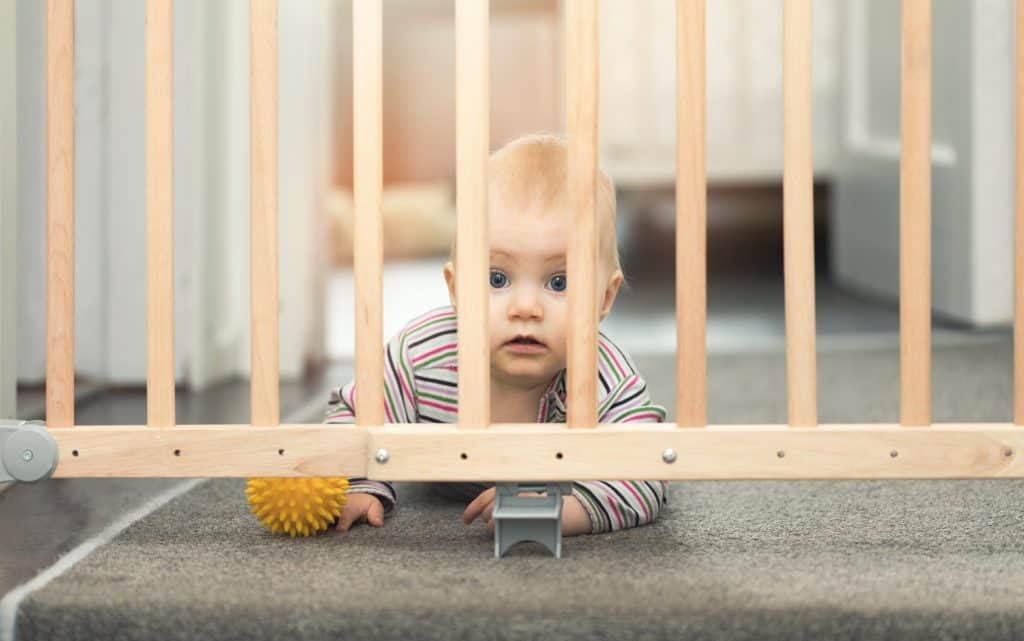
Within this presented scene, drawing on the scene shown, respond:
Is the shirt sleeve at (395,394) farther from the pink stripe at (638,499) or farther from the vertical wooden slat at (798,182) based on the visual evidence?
the vertical wooden slat at (798,182)

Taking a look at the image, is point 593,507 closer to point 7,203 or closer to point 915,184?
point 915,184

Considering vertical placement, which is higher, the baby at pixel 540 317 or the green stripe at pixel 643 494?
the baby at pixel 540 317

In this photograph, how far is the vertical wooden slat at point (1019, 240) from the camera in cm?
82

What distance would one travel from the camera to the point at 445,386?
1.08 metres

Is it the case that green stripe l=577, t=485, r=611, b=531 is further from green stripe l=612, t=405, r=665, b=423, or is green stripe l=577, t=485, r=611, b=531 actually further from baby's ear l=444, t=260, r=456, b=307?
baby's ear l=444, t=260, r=456, b=307

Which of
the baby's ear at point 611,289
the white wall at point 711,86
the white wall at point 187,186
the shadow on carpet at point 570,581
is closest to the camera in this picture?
the shadow on carpet at point 570,581

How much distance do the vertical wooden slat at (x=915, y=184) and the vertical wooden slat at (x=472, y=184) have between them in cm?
25

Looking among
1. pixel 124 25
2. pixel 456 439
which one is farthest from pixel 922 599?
pixel 124 25

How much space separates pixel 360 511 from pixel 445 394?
0.45ft

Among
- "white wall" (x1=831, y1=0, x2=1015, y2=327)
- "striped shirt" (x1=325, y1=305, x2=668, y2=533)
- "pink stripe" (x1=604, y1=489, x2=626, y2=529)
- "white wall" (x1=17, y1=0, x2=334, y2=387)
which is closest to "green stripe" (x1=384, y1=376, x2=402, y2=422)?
"striped shirt" (x1=325, y1=305, x2=668, y2=533)

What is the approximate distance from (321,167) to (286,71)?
151mm

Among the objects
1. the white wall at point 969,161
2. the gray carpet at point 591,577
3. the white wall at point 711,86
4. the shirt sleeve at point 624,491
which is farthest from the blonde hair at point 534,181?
the white wall at point 711,86

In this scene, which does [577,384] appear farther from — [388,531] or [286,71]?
[286,71]

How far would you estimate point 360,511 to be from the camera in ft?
3.23
